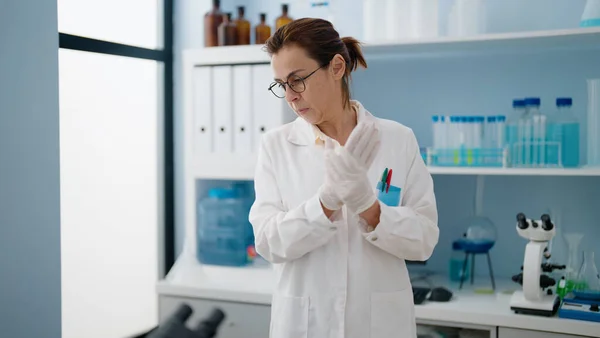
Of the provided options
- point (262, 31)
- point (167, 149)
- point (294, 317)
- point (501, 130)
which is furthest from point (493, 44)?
point (167, 149)

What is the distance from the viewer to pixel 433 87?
2740 millimetres

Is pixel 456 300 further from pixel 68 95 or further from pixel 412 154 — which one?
pixel 68 95

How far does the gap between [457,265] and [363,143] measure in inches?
48.8

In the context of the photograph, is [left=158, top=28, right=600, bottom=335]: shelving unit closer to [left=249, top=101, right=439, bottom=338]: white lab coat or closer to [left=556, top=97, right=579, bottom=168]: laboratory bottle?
[left=556, top=97, right=579, bottom=168]: laboratory bottle

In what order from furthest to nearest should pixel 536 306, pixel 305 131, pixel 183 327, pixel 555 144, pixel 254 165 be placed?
pixel 254 165
pixel 555 144
pixel 536 306
pixel 305 131
pixel 183 327

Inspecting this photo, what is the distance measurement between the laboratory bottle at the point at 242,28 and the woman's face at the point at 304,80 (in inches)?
48.2

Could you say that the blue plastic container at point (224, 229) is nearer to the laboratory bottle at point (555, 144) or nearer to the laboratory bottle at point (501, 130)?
the laboratory bottle at point (501, 130)

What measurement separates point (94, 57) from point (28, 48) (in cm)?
53

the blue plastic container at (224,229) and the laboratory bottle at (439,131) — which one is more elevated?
the laboratory bottle at (439,131)

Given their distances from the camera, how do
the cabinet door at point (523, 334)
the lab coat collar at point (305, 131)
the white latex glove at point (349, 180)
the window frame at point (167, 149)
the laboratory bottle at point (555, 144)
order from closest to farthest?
the white latex glove at point (349, 180), the lab coat collar at point (305, 131), the cabinet door at point (523, 334), the laboratory bottle at point (555, 144), the window frame at point (167, 149)

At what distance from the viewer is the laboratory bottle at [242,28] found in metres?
2.82

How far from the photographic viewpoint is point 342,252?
1646 millimetres

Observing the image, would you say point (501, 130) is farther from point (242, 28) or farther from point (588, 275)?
point (242, 28)

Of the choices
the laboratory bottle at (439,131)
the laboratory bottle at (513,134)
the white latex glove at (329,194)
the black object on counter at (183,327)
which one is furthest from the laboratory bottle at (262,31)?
the black object on counter at (183,327)
